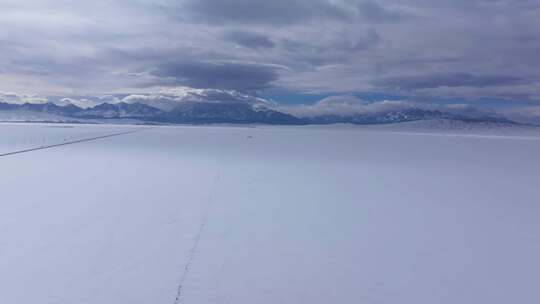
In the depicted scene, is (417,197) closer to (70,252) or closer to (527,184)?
(527,184)

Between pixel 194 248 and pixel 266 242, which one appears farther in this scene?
pixel 266 242

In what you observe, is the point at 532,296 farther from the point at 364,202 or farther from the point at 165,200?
A: the point at 165,200

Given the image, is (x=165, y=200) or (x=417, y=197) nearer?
(x=165, y=200)

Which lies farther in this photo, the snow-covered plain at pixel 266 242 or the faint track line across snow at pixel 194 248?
the snow-covered plain at pixel 266 242

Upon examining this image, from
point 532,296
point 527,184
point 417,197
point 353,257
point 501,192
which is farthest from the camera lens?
point 527,184

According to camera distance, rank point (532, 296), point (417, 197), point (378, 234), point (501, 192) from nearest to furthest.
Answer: point (532, 296), point (378, 234), point (417, 197), point (501, 192)

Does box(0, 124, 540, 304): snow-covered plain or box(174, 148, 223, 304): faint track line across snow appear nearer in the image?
box(174, 148, 223, 304): faint track line across snow

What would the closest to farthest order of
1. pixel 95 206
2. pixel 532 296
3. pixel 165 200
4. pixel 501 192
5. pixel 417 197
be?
pixel 532 296
pixel 95 206
pixel 165 200
pixel 417 197
pixel 501 192

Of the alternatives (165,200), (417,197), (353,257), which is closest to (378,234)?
(353,257)

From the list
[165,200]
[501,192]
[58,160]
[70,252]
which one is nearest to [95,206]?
[165,200]
